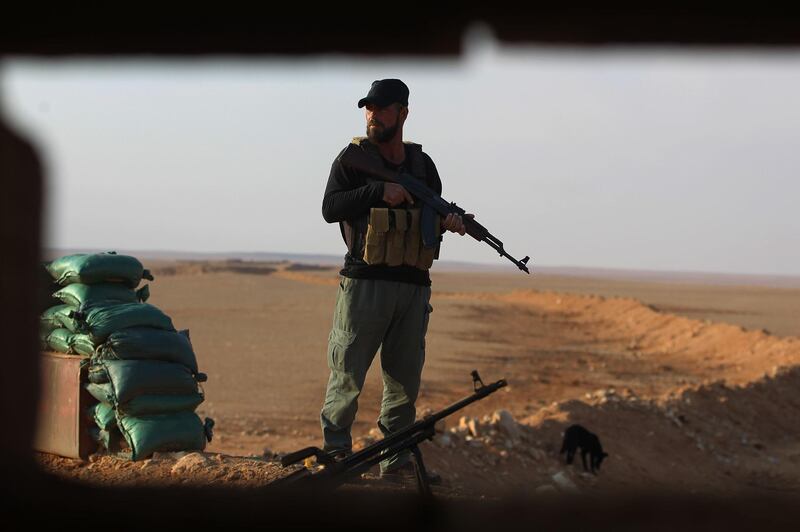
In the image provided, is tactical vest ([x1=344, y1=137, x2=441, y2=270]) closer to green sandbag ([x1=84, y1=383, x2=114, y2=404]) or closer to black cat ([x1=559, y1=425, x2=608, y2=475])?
green sandbag ([x1=84, y1=383, x2=114, y2=404])

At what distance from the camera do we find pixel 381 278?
14.2ft

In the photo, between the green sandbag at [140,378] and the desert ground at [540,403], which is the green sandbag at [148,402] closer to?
the green sandbag at [140,378]

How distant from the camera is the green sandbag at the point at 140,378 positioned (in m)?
4.98

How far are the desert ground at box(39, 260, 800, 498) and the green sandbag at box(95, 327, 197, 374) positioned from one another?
0.54 m

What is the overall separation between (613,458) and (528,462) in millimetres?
948

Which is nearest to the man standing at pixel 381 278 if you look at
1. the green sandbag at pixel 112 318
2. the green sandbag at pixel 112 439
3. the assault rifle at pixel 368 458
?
the assault rifle at pixel 368 458

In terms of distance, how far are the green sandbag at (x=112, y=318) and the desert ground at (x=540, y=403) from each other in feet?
2.20

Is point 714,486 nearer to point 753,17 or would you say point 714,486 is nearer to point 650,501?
point 650,501

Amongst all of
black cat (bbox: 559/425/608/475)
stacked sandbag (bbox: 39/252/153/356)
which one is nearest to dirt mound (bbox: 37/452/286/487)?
stacked sandbag (bbox: 39/252/153/356)

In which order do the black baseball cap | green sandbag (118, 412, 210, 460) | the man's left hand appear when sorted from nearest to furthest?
the black baseball cap
the man's left hand
green sandbag (118, 412, 210, 460)

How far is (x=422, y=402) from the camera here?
11008mm

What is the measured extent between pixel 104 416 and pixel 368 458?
177 centimetres

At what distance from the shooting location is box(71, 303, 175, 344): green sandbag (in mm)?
5141

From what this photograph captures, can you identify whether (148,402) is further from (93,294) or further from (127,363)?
(93,294)
